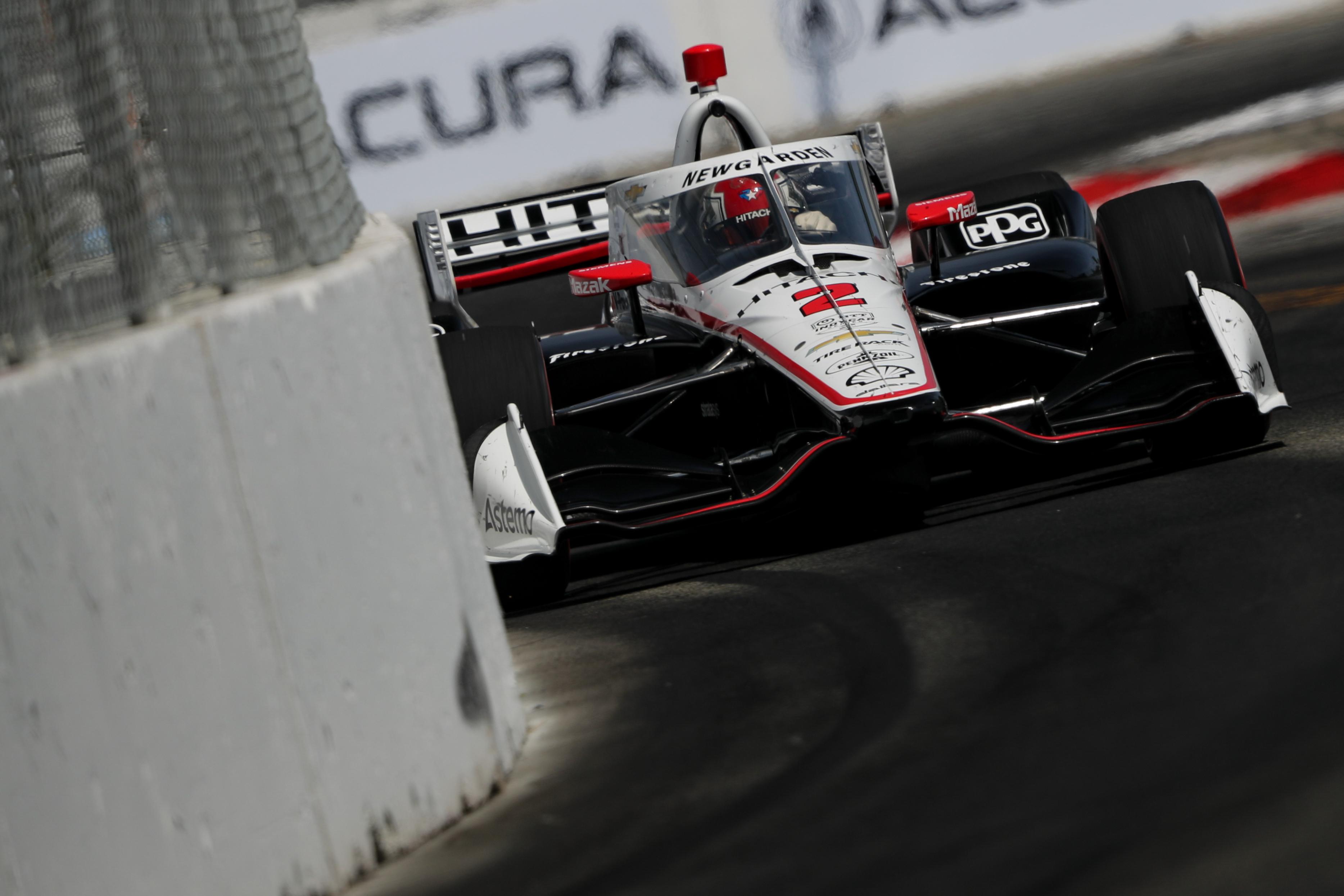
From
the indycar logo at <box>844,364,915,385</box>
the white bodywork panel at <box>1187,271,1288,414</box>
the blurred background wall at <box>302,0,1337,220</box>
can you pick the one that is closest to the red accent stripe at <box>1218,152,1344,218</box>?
the blurred background wall at <box>302,0,1337,220</box>

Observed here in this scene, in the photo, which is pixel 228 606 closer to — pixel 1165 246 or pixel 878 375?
pixel 878 375

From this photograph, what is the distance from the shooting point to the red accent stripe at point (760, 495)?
522cm

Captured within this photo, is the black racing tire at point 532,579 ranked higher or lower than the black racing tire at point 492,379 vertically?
lower

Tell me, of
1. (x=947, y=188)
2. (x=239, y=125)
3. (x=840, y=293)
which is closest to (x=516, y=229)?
(x=840, y=293)

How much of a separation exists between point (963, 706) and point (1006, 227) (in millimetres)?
4636

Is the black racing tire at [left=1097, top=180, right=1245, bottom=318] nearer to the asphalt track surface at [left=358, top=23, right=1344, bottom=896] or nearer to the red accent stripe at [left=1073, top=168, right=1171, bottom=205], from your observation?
the asphalt track surface at [left=358, top=23, right=1344, bottom=896]

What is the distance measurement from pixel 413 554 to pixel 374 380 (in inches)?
14.9

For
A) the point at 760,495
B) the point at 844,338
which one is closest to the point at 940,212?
the point at 844,338

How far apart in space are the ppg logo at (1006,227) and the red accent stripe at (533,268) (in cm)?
194

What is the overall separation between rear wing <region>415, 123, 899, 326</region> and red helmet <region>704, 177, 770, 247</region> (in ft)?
6.92

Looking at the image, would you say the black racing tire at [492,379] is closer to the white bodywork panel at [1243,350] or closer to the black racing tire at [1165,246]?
the black racing tire at [1165,246]

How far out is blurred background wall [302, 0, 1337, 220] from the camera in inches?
503

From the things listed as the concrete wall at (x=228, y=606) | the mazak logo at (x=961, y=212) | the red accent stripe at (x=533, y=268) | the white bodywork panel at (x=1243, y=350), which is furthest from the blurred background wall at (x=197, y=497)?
the red accent stripe at (x=533, y=268)

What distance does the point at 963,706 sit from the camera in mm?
3637
